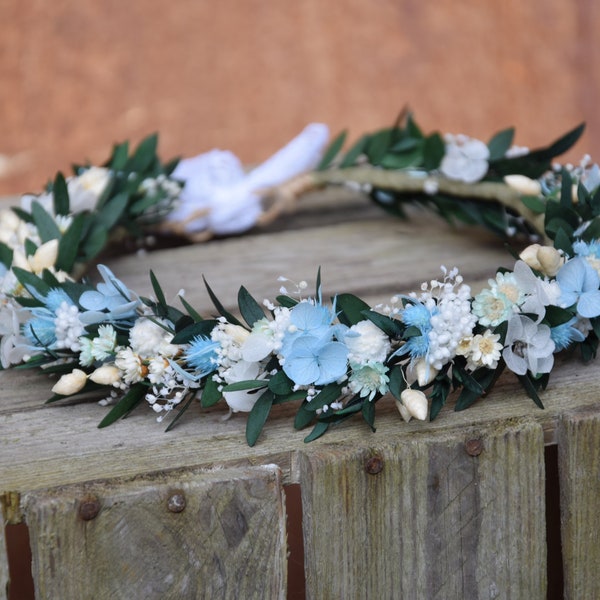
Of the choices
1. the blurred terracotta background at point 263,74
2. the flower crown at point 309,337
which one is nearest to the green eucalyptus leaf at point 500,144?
the flower crown at point 309,337

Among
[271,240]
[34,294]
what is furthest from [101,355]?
[271,240]

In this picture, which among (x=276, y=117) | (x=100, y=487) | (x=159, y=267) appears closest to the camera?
(x=100, y=487)

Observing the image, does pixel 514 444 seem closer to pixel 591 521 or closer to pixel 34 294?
pixel 591 521

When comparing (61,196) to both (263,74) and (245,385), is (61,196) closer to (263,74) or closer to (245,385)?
(245,385)

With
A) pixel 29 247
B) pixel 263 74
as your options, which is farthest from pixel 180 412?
pixel 263 74

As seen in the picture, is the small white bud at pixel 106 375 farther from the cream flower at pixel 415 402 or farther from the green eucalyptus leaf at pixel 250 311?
the cream flower at pixel 415 402

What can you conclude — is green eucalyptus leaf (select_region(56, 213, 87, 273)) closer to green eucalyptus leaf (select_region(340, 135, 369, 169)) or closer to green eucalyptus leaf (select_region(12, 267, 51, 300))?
green eucalyptus leaf (select_region(12, 267, 51, 300))
